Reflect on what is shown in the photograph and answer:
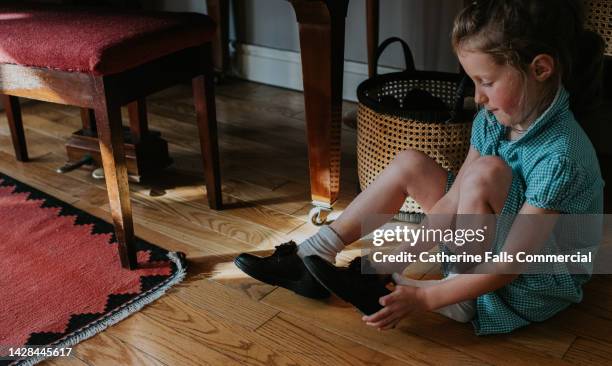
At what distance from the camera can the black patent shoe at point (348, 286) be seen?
103cm

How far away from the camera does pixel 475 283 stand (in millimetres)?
977

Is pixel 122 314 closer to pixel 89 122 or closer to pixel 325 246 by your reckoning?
pixel 325 246

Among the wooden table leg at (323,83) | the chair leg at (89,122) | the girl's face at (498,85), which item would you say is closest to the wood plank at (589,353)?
the girl's face at (498,85)

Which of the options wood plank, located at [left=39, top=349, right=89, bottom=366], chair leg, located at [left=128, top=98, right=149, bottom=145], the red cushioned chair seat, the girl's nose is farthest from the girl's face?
chair leg, located at [left=128, top=98, right=149, bottom=145]

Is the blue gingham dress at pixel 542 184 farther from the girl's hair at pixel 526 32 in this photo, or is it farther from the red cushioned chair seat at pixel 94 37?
the red cushioned chair seat at pixel 94 37

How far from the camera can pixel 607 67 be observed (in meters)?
1.65

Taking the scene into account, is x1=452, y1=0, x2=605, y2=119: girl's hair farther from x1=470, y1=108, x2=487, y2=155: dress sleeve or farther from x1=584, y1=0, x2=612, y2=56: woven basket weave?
x1=584, y1=0, x2=612, y2=56: woven basket weave

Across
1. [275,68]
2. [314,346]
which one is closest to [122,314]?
[314,346]

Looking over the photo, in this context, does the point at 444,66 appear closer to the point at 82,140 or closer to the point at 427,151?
the point at 427,151

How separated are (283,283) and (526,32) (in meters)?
0.57

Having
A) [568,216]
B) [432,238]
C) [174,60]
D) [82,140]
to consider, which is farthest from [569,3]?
[82,140]

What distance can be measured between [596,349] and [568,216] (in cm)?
21

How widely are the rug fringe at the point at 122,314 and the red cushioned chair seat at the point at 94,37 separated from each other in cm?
39

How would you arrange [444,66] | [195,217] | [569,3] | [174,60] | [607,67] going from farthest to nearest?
[444,66], [607,67], [195,217], [174,60], [569,3]
